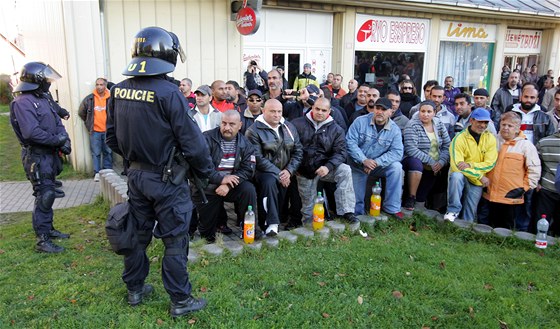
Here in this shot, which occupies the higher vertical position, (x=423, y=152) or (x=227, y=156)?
(x=227, y=156)

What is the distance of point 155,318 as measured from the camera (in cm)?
328

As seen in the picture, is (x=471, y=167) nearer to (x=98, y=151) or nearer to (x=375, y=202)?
(x=375, y=202)

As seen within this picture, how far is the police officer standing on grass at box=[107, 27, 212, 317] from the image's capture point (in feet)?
9.91

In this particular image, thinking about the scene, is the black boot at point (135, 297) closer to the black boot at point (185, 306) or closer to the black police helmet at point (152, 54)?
the black boot at point (185, 306)

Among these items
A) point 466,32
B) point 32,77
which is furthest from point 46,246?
point 466,32

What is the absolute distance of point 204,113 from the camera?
19.4ft

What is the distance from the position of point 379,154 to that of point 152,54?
3528 millimetres

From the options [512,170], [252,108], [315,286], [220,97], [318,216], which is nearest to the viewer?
[315,286]

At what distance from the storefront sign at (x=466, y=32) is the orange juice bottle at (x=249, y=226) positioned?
39.9 feet

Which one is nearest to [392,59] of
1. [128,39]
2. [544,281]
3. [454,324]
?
[128,39]

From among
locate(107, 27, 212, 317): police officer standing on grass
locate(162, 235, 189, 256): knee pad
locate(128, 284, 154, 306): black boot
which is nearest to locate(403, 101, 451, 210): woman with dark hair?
locate(107, 27, 212, 317): police officer standing on grass

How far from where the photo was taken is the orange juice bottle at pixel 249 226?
455 centimetres

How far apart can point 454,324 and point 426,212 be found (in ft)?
8.44

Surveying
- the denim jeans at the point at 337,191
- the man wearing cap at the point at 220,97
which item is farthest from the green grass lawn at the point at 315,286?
the man wearing cap at the point at 220,97
